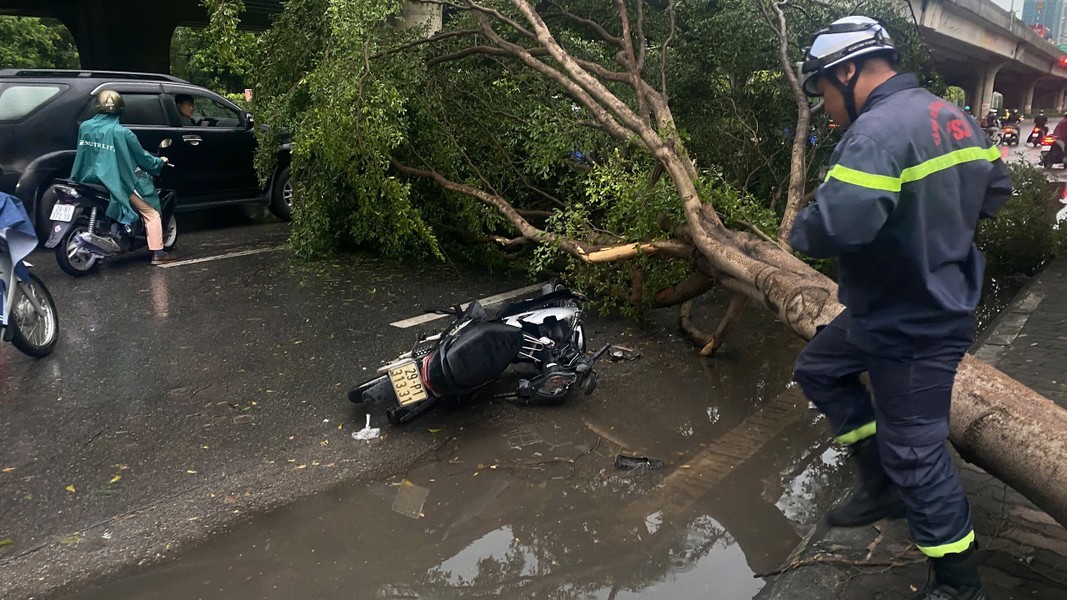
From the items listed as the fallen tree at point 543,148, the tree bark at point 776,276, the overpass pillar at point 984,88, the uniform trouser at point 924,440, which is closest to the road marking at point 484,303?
the fallen tree at point 543,148

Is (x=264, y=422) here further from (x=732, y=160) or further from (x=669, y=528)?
(x=732, y=160)

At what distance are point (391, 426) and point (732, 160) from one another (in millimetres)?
5306

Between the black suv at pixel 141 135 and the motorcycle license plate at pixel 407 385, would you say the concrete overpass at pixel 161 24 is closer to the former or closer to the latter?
the black suv at pixel 141 135

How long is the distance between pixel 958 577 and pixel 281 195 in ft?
34.1

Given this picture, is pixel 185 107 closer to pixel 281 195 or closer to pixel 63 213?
pixel 281 195

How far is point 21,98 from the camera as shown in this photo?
8984 mm

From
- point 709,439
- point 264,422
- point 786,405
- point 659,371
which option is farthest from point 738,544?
point 264,422

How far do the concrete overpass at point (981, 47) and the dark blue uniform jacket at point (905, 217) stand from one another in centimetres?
964

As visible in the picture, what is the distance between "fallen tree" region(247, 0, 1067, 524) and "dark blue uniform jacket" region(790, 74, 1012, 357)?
1228mm

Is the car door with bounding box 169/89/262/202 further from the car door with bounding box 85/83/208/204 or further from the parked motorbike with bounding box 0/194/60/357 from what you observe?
the parked motorbike with bounding box 0/194/60/357

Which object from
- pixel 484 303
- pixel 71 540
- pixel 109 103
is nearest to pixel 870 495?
pixel 71 540

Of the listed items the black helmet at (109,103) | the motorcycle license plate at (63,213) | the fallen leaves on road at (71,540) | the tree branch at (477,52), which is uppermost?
the tree branch at (477,52)

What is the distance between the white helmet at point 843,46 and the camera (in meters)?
2.88

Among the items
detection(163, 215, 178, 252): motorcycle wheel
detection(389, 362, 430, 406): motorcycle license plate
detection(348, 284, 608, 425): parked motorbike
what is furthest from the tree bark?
detection(163, 215, 178, 252): motorcycle wheel
